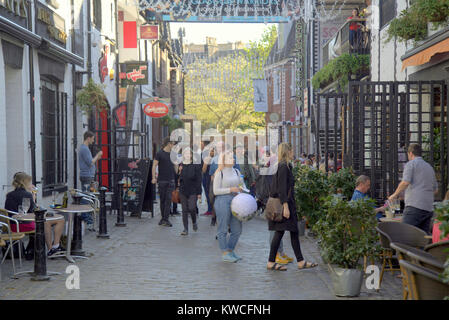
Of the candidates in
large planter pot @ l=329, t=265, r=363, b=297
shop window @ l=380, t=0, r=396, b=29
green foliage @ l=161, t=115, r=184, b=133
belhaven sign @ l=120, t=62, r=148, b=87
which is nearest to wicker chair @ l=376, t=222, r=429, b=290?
large planter pot @ l=329, t=265, r=363, b=297

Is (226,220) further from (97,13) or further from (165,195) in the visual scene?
(97,13)

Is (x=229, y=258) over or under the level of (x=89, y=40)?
under

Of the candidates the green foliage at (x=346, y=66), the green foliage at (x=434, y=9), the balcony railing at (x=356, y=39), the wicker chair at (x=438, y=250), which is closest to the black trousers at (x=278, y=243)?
the wicker chair at (x=438, y=250)

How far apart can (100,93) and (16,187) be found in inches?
284

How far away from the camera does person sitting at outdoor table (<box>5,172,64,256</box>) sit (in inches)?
378

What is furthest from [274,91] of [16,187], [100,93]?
[16,187]

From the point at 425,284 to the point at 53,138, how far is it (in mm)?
11424

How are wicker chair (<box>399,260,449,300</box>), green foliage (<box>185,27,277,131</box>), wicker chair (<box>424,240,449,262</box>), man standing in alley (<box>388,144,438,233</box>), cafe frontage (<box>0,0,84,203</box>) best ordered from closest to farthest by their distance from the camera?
wicker chair (<box>399,260,449,300</box>)
wicker chair (<box>424,240,449,262</box>)
man standing in alley (<box>388,144,438,233</box>)
cafe frontage (<box>0,0,84,203</box>)
green foliage (<box>185,27,277,131</box>)

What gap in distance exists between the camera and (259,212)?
1798 cm

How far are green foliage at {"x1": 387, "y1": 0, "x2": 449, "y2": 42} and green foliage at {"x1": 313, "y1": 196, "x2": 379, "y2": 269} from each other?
186 inches

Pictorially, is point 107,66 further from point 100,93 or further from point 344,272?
point 344,272

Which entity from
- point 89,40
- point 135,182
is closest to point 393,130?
point 135,182

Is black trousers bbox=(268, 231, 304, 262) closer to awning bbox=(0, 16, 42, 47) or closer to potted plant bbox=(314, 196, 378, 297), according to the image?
potted plant bbox=(314, 196, 378, 297)

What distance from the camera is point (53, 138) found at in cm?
1499
